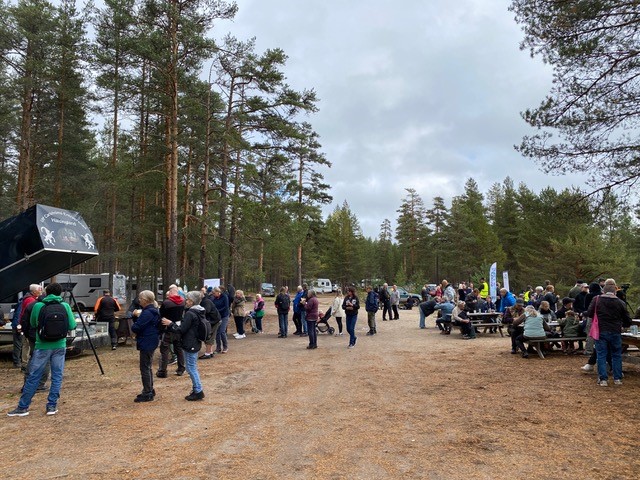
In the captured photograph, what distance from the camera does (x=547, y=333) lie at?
33.9 ft

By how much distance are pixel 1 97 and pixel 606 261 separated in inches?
1375

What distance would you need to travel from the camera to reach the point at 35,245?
30.5ft

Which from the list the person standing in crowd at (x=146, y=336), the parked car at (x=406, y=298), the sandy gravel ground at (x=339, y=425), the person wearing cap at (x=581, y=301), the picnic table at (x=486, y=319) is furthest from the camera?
the parked car at (x=406, y=298)

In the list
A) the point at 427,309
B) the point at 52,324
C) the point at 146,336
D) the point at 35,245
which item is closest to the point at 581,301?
the point at 427,309

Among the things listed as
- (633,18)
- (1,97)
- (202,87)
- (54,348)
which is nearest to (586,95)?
(633,18)

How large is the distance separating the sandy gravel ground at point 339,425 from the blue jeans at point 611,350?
280mm

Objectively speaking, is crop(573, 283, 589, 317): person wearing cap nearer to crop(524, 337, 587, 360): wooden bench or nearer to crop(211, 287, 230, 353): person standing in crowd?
crop(524, 337, 587, 360): wooden bench

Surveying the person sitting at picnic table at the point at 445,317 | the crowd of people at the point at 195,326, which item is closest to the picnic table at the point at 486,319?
the crowd of people at the point at 195,326

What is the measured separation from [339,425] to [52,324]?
4088 mm

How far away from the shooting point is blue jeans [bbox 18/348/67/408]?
6.14 m

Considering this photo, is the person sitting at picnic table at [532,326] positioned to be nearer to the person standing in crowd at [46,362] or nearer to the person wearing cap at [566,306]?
the person wearing cap at [566,306]

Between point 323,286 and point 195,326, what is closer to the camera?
point 195,326

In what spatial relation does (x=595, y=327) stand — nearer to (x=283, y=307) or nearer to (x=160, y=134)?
(x=283, y=307)

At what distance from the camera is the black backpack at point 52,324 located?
6.06 m
